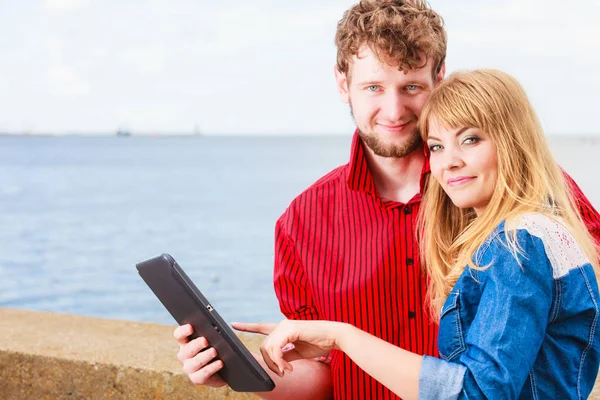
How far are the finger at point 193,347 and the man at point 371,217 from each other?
0.39 meters

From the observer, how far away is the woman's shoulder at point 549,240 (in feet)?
5.73

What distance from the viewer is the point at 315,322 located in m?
1.97

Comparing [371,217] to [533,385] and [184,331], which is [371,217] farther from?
[533,385]

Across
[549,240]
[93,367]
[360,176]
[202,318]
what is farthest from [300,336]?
[93,367]

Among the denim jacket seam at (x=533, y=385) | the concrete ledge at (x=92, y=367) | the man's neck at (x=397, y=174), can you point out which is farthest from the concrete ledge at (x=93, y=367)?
the denim jacket seam at (x=533, y=385)

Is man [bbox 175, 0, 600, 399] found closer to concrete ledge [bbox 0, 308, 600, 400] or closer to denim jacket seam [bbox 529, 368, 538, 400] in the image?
concrete ledge [bbox 0, 308, 600, 400]

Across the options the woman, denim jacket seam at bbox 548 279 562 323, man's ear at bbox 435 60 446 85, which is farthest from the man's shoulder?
denim jacket seam at bbox 548 279 562 323

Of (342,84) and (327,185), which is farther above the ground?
(342,84)

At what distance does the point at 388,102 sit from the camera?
2.43 metres

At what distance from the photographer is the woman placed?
171cm

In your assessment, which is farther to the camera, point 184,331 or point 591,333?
point 184,331

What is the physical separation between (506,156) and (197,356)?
0.91 metres

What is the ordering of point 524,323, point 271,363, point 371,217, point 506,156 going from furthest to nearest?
point 371,217 < point 271,363 < point 506,156 < point 524,323

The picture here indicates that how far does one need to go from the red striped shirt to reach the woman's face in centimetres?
33
